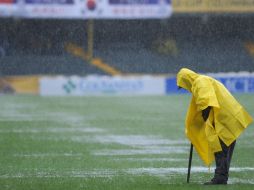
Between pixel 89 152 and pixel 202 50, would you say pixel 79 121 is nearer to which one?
pixel 89 152

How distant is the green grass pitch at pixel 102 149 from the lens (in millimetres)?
10203

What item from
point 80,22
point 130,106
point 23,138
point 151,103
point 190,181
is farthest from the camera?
point 80,22

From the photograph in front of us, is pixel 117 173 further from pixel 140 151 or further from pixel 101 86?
pixel 101 86

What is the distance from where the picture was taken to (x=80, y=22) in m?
41.8

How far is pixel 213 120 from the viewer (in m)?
9.55

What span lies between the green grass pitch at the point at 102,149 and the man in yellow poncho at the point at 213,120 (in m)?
0.41

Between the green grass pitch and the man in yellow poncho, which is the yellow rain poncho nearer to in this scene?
the man in yellow poncho

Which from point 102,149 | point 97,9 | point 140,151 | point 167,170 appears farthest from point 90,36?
point 167,170

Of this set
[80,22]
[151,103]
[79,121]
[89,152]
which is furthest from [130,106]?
[80,22]

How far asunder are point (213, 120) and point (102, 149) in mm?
5435

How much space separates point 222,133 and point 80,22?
3278cm

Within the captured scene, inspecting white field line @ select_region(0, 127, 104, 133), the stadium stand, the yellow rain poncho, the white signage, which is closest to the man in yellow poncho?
the yellow rain poncho

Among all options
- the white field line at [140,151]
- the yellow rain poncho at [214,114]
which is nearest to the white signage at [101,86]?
the white field line at [140,151]

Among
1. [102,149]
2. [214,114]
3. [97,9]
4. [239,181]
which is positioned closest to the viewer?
[214,114]
